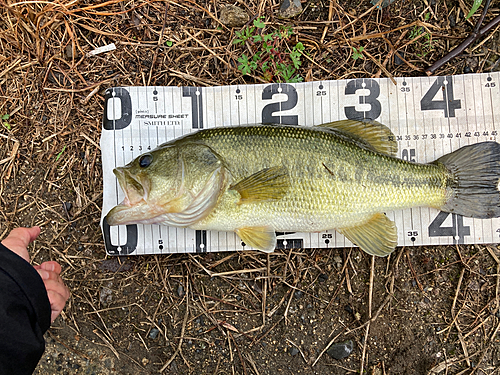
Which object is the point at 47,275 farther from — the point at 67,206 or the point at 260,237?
the point at 260,237

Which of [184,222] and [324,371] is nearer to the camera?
[184,222]

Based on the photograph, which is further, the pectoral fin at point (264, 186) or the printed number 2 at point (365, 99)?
the printed number 2 at point (365, 99)

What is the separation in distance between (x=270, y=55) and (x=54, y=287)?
2844 mm

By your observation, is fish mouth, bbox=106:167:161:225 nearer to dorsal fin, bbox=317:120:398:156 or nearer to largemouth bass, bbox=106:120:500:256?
largemouth bass, bbox=106:120:500:256

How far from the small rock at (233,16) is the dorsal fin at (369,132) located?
1.36m

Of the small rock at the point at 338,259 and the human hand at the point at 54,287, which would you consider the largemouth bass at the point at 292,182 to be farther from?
the human hand at the point at 54,287

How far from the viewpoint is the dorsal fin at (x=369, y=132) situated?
9.41 feet

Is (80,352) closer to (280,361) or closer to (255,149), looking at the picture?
(280,361)

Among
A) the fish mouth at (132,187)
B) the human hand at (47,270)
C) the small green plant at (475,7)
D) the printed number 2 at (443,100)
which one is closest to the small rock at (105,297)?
the human hand at (47,270)

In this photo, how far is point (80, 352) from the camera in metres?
3.14

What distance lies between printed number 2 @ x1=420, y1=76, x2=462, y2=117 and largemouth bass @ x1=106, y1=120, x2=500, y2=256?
0.49 m

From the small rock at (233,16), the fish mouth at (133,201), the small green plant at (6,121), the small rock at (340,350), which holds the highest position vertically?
the small rock at (233,16)

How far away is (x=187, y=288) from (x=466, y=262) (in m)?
2.68

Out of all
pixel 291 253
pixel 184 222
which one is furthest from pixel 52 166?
pixel 291 253
